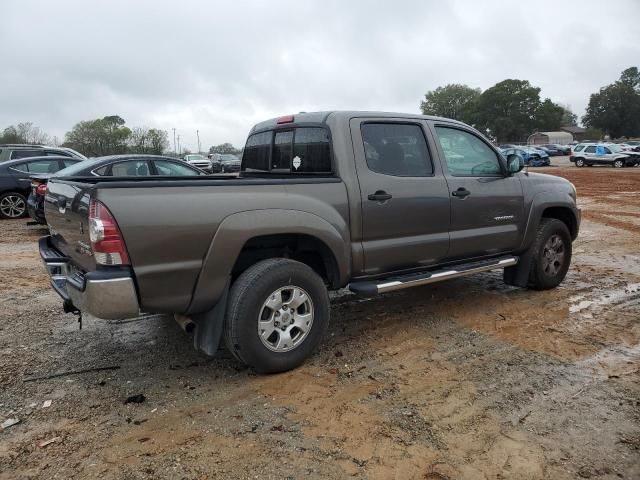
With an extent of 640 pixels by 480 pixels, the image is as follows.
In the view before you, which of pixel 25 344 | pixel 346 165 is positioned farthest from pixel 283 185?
pixel 25 344

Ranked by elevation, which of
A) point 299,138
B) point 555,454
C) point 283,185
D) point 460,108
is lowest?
point 555,454

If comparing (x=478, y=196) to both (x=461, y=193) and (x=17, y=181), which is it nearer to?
(x=461, y=193)

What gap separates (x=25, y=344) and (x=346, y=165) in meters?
3.11

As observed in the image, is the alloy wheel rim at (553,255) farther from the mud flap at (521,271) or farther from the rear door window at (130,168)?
the rear door window at (130,168)

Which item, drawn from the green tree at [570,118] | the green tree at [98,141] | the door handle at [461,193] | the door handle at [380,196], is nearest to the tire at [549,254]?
the door handle at [461,193]

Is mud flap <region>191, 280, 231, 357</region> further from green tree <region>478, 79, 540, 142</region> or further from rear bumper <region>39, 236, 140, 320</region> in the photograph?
green tree <region>478, 79, 540, 142</region>

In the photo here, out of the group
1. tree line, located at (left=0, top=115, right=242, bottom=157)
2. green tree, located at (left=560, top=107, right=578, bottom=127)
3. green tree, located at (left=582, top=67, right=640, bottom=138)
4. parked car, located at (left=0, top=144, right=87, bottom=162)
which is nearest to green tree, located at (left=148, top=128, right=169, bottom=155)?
tree line, located at (left=0, top=115, right=242, bottom=157)

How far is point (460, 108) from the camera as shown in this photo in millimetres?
116188

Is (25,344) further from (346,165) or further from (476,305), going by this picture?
(476,305)

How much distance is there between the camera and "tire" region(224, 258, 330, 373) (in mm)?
3469

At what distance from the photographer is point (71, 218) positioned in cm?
346

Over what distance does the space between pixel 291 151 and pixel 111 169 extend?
20.7 feet

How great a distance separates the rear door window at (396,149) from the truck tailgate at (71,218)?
2170 mm

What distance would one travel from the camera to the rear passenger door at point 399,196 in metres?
4.14
